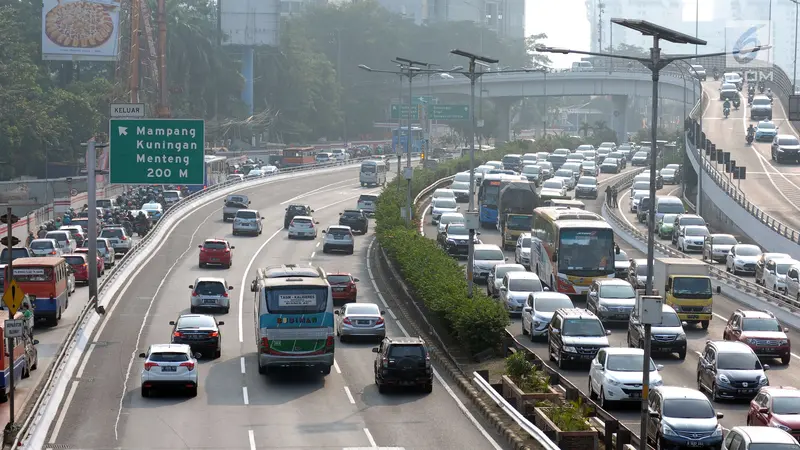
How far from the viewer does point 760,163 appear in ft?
311

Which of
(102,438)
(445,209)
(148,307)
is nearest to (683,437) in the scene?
(102,438)

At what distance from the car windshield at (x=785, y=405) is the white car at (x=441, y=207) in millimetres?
51025

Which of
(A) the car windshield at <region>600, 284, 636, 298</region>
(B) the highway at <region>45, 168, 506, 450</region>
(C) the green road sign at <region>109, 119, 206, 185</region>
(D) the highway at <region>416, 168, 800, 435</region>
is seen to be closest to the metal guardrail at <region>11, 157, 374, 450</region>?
(B) the highway at <region>45, 168, 506, 450</region>

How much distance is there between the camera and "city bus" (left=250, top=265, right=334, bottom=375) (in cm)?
3506

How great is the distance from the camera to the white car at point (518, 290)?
4616 cm

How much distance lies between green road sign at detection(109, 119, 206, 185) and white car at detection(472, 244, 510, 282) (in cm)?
1301

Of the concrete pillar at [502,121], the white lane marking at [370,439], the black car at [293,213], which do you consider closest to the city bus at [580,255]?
the white lane marking at [370,439]

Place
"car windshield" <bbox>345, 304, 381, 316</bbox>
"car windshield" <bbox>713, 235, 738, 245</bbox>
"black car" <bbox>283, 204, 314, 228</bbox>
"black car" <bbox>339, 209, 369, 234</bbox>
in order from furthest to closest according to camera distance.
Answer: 1. "black car" <bbox>283, 204, 314, 228</bbox>
2. "black car" <bbox>339, 209, 369, 234</bbox>
3. "car windshield" <bbox>713, 235, 738, 245</bbox>
4. "car windshield" <bbox>345, 304, 381, 316</bbox>

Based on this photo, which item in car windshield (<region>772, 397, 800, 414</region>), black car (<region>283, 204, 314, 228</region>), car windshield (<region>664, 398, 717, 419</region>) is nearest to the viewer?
car windshield (<region>664, 398, 717, 419</region>)

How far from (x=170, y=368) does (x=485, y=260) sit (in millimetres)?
23888

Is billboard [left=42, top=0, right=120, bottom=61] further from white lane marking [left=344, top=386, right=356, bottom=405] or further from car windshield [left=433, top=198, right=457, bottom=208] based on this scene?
white lane marking [left=344, top=386, right=356, bottom=405]

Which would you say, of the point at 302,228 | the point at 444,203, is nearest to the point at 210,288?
→ the point at 302,228

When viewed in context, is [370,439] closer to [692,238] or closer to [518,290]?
[518,290]

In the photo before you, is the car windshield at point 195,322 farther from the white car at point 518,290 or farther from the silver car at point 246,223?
the silver car at point 246,223
